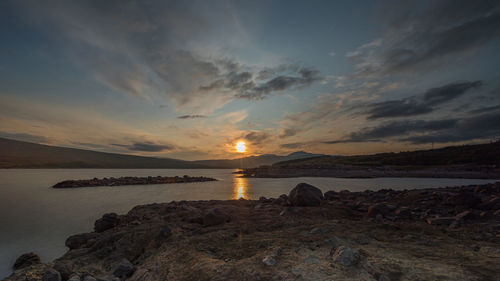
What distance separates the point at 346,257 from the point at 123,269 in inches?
210

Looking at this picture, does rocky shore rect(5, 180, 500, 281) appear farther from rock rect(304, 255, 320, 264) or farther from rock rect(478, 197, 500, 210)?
rock rect(478, 197, 500, 210)

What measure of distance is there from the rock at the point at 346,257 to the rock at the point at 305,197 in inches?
316

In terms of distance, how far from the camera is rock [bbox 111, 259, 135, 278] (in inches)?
211

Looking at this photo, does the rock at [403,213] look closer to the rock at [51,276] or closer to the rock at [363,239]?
the rock at [363,239]

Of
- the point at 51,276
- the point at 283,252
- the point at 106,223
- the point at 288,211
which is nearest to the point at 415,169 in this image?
the point at 288,211

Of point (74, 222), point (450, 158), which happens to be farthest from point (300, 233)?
point (450, 158)

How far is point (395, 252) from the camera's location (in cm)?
522

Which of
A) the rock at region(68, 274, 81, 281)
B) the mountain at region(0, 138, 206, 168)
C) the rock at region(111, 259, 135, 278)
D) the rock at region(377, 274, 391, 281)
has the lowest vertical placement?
the rock at region(111, 259, 135, 278)

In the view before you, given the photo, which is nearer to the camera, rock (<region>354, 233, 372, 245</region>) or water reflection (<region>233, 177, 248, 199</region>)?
rock (<region>354, 233, 372, 245</region>)

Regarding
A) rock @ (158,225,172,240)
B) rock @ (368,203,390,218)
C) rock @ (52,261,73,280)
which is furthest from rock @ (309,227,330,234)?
rock @ (52,261,73,280)

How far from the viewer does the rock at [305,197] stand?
12.6 meters

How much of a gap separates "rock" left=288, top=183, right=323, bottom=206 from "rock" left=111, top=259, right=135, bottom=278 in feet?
30.3

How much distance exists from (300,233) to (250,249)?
6.56ft

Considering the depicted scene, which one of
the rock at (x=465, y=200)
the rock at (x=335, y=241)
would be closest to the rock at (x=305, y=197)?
the rock at (x=335, y=241)
